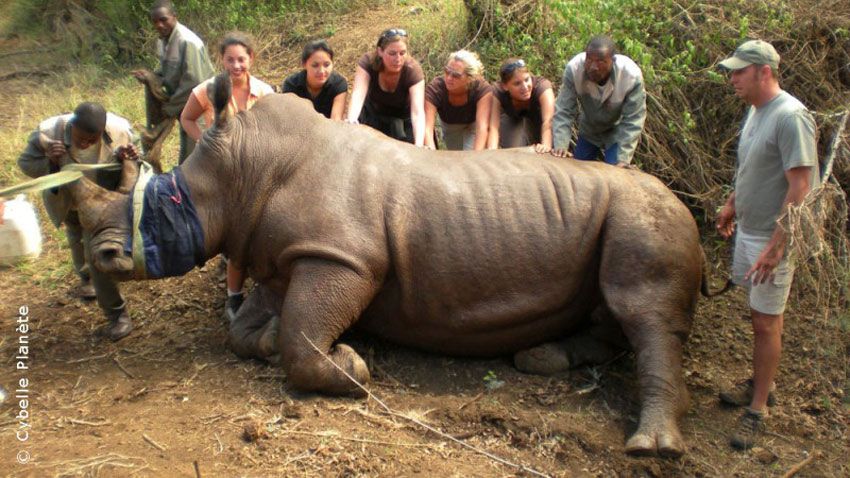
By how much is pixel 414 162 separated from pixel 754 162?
2137 millimetres

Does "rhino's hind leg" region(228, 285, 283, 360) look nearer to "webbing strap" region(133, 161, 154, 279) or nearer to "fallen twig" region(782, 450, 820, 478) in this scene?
"webbing strap" region(133, 161, 154, 279)

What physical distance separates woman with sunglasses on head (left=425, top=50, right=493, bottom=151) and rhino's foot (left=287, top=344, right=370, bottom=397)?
A: 87.3 inches

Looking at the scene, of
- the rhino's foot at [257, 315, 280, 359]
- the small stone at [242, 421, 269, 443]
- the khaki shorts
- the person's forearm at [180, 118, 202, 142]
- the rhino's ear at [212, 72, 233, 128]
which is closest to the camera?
the small stone at [242, 421, 269, 443]

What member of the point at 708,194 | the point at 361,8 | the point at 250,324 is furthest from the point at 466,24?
the point at 250,324

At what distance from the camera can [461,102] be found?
6898mm

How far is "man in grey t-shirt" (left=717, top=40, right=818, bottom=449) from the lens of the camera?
4426 millimetres

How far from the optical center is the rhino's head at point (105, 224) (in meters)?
5.01

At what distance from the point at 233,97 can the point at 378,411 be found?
2684 mm

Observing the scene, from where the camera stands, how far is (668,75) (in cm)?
735

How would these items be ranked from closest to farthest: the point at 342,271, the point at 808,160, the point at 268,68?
1. the point at 808,160
2. the point at 342,271
3. the point at 268,68

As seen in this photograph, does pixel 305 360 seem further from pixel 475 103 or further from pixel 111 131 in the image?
pixel 475 103

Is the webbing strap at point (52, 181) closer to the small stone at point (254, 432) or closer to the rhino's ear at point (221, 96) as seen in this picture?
the rhino's ear at point (221, 96)

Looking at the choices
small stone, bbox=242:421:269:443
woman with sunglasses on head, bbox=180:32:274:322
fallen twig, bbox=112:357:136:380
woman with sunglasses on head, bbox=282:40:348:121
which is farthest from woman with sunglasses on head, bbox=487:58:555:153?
fallen twig, bbox=112:357:136:380

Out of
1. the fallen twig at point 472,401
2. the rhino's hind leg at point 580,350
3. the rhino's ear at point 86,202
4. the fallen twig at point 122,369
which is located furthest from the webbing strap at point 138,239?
the rhino's hind leg at point 580,350
